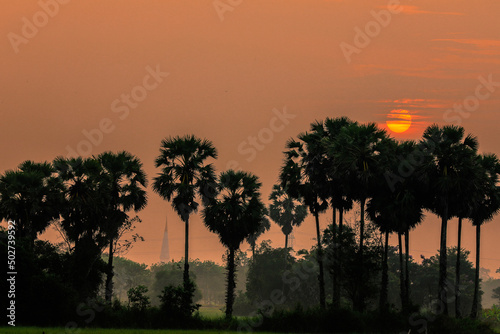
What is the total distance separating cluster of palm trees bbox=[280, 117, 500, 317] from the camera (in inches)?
2719

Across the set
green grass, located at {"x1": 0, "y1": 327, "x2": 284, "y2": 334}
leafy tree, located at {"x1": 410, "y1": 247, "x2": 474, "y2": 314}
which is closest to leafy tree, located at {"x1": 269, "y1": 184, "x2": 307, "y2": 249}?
leafy tree, located at {"x1": 410, "y1": 247, "x2": 474, "y2": 314}

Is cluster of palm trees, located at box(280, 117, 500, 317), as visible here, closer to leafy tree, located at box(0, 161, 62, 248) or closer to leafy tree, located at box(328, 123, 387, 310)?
leafy tree, located at box(328, 123, 387, 310)

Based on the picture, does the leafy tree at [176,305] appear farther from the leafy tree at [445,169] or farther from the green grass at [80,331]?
the leafy tree at [445,169]

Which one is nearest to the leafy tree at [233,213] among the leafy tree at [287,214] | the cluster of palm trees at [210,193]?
the cluster of palm trees at [210,193]

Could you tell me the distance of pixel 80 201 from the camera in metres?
74.1

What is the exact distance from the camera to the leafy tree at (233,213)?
73125 millimetres

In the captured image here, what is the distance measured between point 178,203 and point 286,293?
192 feet

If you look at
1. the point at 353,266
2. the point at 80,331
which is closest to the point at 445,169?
the point at 353,266

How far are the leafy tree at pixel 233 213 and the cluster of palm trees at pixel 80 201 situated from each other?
9432 millimetres

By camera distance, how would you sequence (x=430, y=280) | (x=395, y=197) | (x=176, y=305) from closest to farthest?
1. (x=176, y=305)
2. (x=395, y=197)
3. (x=430, y=280)

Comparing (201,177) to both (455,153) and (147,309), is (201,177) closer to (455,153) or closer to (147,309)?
(147,309)

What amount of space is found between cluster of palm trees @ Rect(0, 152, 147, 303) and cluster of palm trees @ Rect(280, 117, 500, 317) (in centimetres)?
1767

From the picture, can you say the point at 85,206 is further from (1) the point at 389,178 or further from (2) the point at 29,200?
(1) the point at 389,178

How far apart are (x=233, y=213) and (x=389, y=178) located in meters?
15.2
